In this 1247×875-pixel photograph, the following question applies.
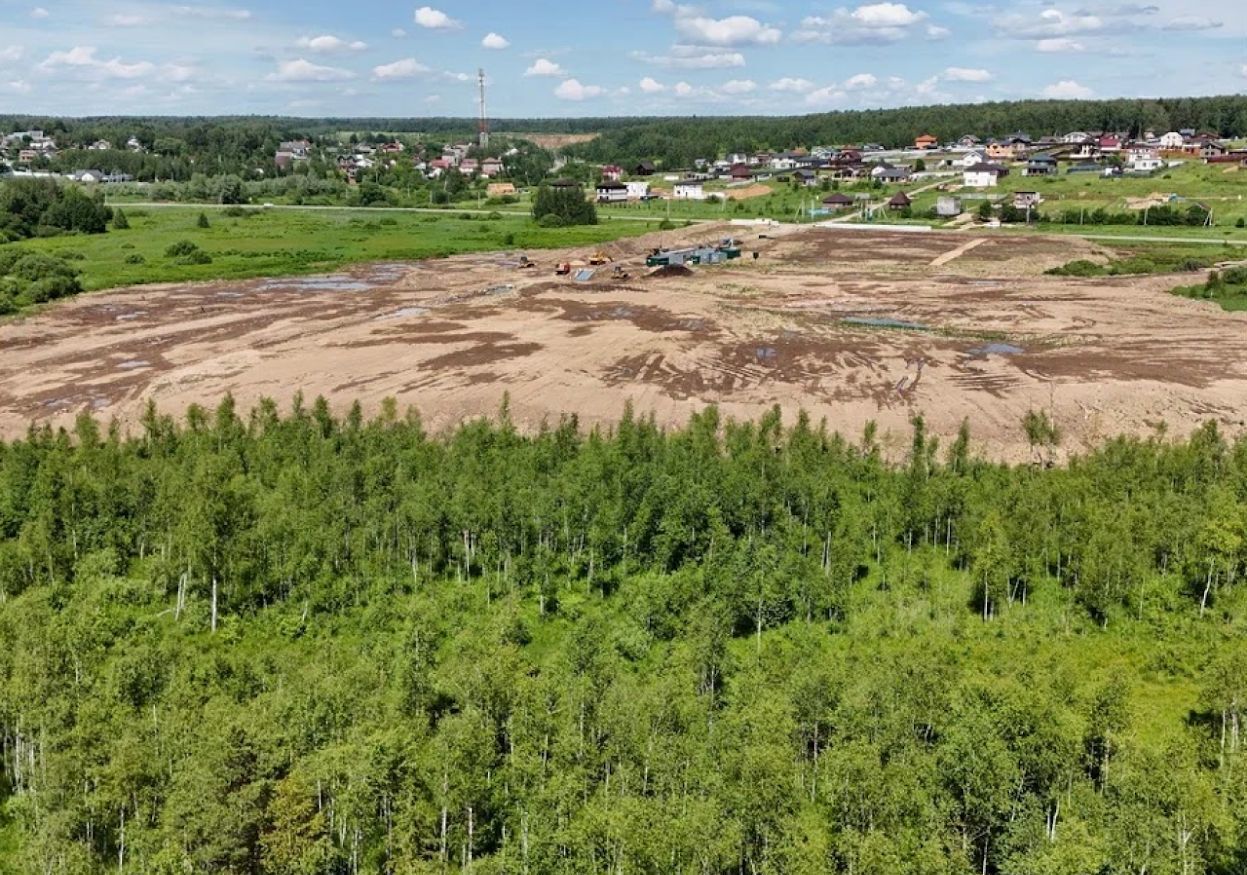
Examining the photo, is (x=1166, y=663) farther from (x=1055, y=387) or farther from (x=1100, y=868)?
(x=1055, y=387)

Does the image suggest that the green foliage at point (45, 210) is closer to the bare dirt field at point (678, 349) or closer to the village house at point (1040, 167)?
the bare dirt field at point (678, 349)

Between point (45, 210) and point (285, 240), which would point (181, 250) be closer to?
point (285, 240)

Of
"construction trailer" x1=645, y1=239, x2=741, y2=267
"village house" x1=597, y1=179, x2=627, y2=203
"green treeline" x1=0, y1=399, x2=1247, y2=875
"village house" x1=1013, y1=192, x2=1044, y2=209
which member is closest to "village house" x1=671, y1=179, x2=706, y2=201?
"village house" x1=597, y1=179, x2=627, y2=203

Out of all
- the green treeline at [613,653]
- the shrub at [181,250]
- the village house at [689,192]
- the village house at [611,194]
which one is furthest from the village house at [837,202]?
the green treeline at [613,653]

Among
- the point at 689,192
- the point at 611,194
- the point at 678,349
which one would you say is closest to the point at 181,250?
the point at 678,349

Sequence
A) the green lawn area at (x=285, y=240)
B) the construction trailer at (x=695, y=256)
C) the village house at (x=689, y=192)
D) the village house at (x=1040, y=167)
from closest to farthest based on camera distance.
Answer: the construction trailer at (x=695, y=256), the green lawn area at (x=285, y=240), the village house at (x=1040, y=167), the village house at (x=689, y=192)

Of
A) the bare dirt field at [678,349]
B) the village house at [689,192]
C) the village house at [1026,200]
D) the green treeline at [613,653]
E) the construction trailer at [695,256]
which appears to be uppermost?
the village house at [689,192]
